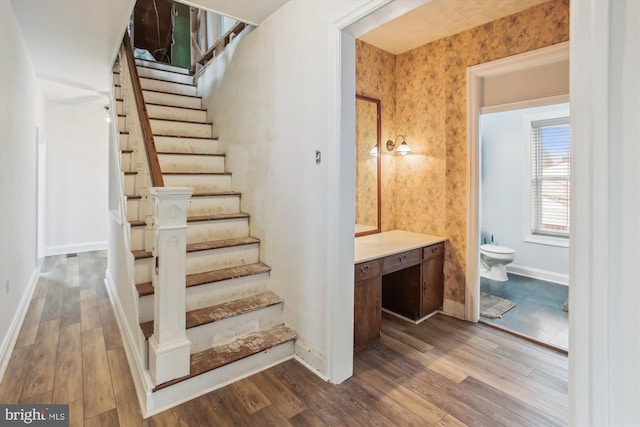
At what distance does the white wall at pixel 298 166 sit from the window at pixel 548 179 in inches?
147

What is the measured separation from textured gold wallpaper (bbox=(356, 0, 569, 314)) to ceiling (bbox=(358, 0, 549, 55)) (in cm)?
9

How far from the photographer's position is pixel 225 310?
2355mm

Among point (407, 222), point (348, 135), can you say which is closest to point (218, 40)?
point (348, 135)

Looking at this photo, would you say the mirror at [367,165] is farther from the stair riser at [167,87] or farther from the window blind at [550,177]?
the window blind at [550,177]

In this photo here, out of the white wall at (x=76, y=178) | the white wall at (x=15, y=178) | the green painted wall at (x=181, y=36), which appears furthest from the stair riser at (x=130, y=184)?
the white wall at (x=76, y=178)

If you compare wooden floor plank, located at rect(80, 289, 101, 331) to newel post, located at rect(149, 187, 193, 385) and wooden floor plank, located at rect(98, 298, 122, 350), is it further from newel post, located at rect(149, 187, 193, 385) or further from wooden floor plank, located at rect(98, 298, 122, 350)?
newel post, located at rect(149, 187, 193, 385)

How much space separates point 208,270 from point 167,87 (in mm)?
2835

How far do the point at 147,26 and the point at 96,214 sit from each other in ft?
11.3

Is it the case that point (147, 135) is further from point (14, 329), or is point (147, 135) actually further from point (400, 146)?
point (400, 146)

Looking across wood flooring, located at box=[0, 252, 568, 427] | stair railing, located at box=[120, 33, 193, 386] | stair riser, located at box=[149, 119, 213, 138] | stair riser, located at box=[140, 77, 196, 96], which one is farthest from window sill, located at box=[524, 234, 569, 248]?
stair riser, located at box=[140, 77, 196, 96]

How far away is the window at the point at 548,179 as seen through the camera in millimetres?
4410

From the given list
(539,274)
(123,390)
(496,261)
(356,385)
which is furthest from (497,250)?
(123,390)

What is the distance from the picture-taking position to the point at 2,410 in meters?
1.87

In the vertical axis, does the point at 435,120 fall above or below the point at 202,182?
above
